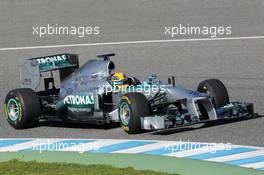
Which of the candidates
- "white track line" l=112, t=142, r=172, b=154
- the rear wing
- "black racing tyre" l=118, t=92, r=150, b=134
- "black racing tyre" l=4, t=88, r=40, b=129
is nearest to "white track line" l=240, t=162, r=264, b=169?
"white track line" l=112, t=142, r=172, b=154

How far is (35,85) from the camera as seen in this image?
52.5 ft

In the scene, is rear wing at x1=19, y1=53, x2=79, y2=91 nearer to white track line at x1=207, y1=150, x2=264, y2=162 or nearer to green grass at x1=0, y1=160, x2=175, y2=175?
green grass at x1=0, y1=160, x2=175, y2=175

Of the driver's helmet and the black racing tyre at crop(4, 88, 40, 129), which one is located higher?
the driver's helmet

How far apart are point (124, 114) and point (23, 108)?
1.72 meters

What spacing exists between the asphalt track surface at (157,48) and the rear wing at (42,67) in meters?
0.76

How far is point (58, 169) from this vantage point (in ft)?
38.2

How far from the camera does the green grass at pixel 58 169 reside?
11.3 m

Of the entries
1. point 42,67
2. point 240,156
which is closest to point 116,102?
point 42,67

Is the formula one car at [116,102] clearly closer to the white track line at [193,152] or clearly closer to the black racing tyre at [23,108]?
the black racing tyre at [23,108]

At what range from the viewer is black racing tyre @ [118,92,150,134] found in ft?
46.0

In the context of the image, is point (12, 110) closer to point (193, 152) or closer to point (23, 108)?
point (23, 108)

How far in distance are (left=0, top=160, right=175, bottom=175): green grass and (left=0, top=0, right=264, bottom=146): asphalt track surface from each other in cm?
246

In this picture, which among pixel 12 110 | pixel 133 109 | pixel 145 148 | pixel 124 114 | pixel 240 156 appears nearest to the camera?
pixel 240 156

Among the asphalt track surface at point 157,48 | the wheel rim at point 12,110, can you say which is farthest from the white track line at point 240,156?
the wheel rim at point 12,110
